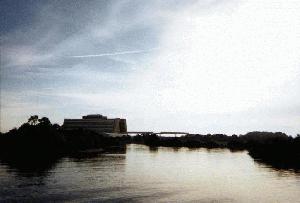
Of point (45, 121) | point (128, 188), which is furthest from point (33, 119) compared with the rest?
point (128, 188)

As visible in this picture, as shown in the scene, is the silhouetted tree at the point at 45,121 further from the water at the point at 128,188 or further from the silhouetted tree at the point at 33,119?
A: the water at the point at 128,188

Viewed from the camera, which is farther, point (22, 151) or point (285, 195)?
point (22, 151)

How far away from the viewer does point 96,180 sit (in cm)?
7250

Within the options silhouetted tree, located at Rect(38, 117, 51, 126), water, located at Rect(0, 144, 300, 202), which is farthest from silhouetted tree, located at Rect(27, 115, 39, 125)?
water, located at Rect(0, 144, 300, 202)

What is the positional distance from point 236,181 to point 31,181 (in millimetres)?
48152

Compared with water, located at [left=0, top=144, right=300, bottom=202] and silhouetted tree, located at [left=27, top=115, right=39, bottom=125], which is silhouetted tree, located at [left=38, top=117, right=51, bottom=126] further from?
water, located at [left=0, top=144, right=300, bottom=202]

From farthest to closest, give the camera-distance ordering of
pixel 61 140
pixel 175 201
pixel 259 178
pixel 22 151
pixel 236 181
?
pixel 61 140
pixel 22 151
pixel 259 178
pixel 236 181
pixel 175 201

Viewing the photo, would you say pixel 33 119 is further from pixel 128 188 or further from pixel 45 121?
pixel 128 188

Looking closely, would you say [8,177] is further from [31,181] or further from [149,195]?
[149,195]

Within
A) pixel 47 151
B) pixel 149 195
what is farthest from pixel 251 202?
pixel 47 151

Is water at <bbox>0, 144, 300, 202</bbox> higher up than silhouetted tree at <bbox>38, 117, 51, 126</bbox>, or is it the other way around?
silhouetted tree at <bbox>38, 117, 51, 126</bbox>

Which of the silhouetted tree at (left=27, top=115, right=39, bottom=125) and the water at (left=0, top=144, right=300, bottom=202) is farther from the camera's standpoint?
the silhouetted tree at (left=27, top=115, right=39, bottom=125)

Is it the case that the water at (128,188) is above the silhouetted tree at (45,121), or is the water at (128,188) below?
below

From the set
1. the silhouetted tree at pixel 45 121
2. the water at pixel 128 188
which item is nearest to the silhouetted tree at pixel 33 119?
the silhouetted tree at pixel 45 121
